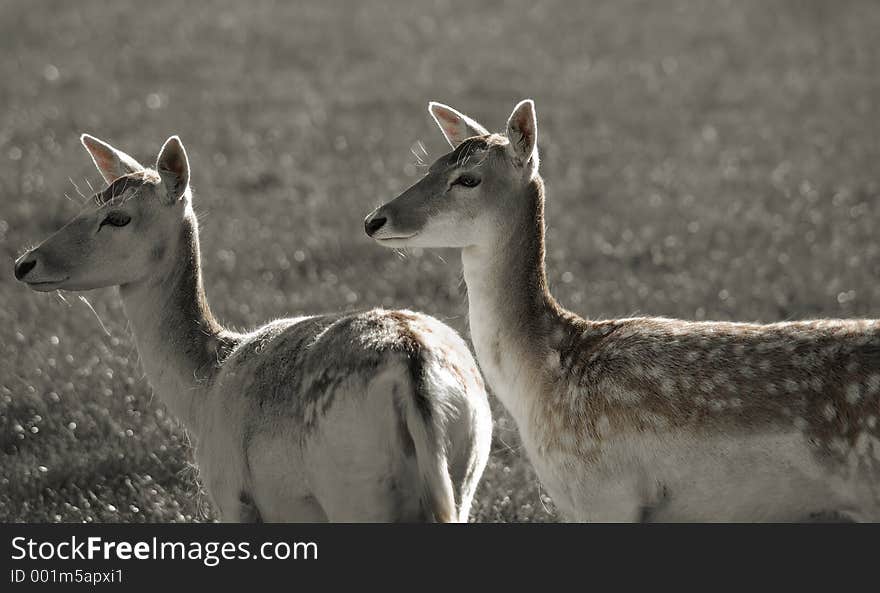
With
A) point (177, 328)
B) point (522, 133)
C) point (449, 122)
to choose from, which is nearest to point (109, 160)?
point (177, 328)

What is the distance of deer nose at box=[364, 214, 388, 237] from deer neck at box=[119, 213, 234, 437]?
33.0 inches

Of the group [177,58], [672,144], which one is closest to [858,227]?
[672,144]

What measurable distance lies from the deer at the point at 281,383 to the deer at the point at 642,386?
344 millimetres

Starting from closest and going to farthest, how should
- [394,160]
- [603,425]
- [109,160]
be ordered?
[603,425], [109,160], [394,160]

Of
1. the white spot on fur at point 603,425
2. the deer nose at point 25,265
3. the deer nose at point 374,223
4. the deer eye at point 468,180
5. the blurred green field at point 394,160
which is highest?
the deer eye at point 468,180

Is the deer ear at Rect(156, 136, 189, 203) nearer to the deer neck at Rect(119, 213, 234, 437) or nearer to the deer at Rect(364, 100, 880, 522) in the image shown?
the deer neck at Rect(119, 213, 234, 437)

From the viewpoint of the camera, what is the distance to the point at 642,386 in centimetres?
542

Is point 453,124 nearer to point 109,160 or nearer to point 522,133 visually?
point 522,133

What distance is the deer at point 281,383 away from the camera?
198 inches

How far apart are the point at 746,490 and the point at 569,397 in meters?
0.80

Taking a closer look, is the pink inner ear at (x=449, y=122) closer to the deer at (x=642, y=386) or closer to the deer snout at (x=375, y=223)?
the deer at (x=642, y=386)

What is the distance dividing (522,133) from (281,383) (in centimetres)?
151

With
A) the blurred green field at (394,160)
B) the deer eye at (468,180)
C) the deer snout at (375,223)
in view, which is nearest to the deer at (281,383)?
the deer snout at (375,223)

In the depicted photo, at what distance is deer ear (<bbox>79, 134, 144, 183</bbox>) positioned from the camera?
6508 millimetres
